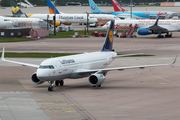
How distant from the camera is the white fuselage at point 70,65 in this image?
→ 3203 cm

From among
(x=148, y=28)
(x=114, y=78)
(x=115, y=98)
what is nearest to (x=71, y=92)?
(x=115, y=98)

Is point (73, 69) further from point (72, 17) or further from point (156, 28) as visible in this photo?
point (72, 17)

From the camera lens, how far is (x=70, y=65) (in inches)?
1348

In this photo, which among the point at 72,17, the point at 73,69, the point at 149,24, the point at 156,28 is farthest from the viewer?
the point at 72,17

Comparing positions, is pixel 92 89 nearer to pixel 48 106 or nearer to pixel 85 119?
pixel 48 106

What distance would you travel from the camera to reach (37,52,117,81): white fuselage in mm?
32031

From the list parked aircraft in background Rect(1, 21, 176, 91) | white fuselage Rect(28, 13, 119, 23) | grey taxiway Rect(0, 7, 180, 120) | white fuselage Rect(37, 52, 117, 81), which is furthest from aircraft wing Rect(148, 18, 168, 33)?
parked aircraft in background Rect(1, 21, 176, 91)

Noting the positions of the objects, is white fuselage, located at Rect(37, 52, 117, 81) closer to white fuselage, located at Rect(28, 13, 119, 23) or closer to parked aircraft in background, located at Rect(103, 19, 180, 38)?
parked aircraft in background, located at Rect(103, 19, 180, 38)

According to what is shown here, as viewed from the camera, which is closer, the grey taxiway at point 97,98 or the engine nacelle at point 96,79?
the grey taxiway at point 97,98

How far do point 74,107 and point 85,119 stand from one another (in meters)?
3.67

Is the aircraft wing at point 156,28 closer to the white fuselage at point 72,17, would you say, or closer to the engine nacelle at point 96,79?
the white fuselage at point 72,17

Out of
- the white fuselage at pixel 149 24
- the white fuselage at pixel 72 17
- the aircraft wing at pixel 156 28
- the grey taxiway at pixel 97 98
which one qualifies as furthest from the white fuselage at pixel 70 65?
the white fuselage at pixel 72 17

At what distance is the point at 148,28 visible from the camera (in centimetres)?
10081

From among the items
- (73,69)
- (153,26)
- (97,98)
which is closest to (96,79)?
(73,69)
